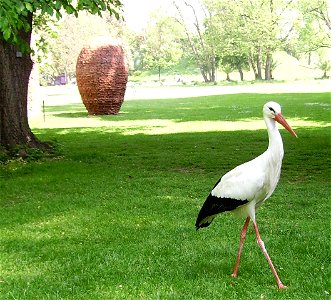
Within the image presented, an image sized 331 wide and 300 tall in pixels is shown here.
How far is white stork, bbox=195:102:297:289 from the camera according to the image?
5.12 m

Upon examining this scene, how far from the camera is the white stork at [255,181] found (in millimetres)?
5125

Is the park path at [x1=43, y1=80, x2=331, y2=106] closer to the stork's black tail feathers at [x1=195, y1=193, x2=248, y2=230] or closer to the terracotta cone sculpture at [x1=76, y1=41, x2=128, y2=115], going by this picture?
the terracotta cone sculpture at [x1=76, y1=41, x2=128, y2=115]

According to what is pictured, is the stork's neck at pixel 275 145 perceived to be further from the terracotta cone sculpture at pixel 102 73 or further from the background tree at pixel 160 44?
the background tree at pixel 160 44

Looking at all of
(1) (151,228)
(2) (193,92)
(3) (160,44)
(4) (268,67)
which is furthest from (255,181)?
(3) (160,44)

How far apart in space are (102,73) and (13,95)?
13.1 metres

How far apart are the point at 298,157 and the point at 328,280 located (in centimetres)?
773

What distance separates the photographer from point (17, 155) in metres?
12.8

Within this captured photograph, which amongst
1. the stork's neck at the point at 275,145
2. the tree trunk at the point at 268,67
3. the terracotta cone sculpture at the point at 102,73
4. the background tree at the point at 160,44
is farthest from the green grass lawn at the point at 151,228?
the background tree at the point at 160,44

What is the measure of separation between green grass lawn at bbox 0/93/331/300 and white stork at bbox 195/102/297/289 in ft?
2.17

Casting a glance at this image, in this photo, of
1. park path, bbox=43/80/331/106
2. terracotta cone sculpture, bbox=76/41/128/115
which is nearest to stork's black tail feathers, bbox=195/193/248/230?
terracotta cone sculpture, bbox=76/41/128/115

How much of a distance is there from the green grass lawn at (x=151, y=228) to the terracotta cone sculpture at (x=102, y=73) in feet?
37.3

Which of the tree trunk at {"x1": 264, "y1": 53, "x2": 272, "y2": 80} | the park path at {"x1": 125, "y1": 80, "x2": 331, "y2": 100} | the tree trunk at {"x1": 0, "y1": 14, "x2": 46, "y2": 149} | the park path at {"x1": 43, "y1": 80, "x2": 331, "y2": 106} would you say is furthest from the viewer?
the tree trunk at {"x1": 264, "y1": 53, "x2": 272, "y2": 80}

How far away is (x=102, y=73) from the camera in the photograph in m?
26.1

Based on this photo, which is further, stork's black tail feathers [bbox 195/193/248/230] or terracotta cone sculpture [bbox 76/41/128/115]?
terracotta cone sculpture [bbox 76/41/128/115]
